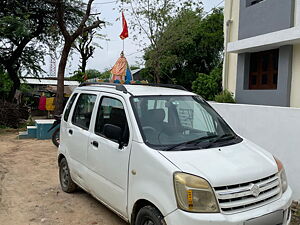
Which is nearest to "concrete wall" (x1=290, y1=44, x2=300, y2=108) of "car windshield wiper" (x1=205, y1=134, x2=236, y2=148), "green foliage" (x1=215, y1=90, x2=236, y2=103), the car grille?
"green foliage" (x1=215, y1=90, x2=236, y2=103)

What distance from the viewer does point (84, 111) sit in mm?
4629

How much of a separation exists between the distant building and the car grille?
216 inches

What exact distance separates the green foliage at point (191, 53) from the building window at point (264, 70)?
6.07m

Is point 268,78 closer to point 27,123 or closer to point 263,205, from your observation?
point 263,205

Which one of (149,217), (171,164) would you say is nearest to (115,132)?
(171,164)

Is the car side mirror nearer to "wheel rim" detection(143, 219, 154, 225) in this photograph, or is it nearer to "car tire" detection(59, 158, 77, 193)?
"wheel rim" detection(143, 219, 154, 225)

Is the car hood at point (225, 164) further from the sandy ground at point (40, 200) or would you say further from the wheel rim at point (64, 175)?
the wheel rim at point (64, 175)

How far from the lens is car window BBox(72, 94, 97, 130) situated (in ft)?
14.4

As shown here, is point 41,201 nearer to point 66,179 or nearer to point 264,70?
point 66,179

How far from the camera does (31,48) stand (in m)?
16.7

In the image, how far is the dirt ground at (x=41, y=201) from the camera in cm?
407

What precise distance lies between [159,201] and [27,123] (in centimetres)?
1350

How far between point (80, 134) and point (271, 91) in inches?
238

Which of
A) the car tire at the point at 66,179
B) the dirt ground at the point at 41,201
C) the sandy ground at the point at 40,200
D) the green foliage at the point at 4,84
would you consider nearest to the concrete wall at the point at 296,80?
the dirt ground at the point at 41,201
